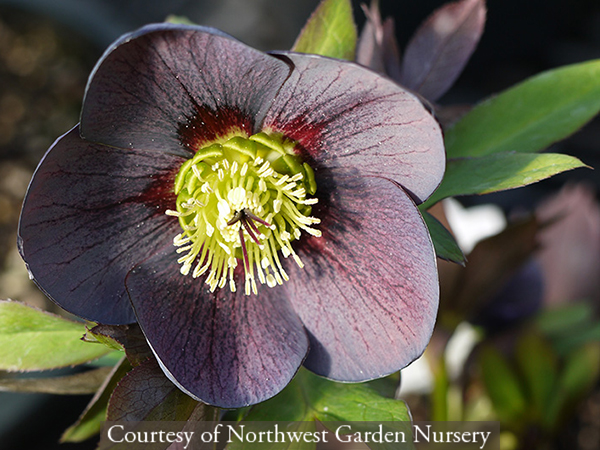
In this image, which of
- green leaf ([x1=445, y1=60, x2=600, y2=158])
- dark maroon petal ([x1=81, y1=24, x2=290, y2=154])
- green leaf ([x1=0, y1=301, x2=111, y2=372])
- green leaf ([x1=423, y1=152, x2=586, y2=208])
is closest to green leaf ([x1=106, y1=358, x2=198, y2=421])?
green leaf ([x1=0, y1=301, x2=111, y2=372])

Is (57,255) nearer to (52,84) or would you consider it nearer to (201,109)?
(201,109)

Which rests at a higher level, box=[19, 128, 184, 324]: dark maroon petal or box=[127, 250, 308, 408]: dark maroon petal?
box=[19, 128, 184, 324]: dark maroon petal

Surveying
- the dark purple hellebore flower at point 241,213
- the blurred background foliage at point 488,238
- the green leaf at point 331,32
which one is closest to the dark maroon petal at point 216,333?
the dark purple hellebore flower at point 241,213

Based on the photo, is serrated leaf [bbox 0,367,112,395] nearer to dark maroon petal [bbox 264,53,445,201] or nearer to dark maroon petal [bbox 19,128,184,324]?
dark maroon petal [bbox 19,128,184,324]

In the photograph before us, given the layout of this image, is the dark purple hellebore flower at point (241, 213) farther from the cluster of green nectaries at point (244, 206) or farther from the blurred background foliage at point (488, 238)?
the blurred background foliage at point (488, 238)

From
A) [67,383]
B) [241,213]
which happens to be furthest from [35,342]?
[241,213]

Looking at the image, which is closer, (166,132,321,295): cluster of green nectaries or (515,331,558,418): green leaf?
(166,132,321,295): cluster of green nectaries

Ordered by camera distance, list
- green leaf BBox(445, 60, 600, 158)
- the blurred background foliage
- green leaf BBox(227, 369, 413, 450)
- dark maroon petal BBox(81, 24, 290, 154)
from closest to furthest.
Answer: dark maroon petal BBox(81, 24, 290, 154) → green leaf BBox(227, 369, 413, 450) → green leaf BBox(445, 60, 600, 158) → the blurred background foliage
